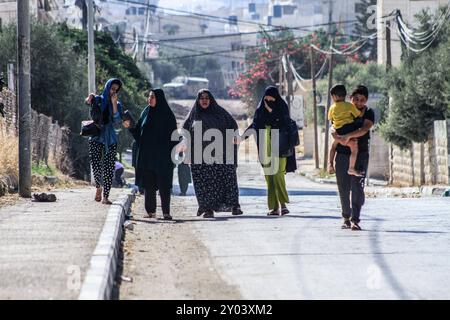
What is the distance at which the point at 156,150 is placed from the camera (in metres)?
16.9

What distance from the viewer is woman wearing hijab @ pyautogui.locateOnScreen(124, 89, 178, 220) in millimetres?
16906

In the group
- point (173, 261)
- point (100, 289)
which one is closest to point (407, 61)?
point (173, 261)

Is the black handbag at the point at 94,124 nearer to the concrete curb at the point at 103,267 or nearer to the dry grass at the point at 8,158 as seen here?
the concrete curb at the point at 103,267

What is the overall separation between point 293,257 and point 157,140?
5.62 m

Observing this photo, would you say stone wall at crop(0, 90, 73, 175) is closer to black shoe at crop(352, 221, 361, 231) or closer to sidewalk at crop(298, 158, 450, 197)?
sidewalk at crop(298, 158, 450, 197)

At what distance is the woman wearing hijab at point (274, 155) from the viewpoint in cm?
1744

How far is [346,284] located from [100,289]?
2.21m

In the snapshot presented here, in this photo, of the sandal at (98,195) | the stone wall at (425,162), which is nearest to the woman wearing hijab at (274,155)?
the sandal at (98,195)

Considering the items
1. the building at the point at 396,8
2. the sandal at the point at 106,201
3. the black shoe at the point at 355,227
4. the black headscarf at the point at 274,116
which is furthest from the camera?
the building at the point at 396,8

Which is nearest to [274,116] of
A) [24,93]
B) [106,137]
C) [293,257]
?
[106,137]

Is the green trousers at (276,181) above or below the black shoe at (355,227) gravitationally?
above

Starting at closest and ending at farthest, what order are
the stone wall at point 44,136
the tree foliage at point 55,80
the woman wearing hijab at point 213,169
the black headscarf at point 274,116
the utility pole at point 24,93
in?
1. the woman wearing hijab at point 213,169
2. the black headscarf at point 274,116
3. the utility pole at point 24,93
4. the stone wall at point 44,136
5. the tree foliage at point 55,80

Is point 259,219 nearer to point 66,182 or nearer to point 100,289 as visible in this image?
point 100,289

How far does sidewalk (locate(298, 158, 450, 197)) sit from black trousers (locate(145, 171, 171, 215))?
1234cm
